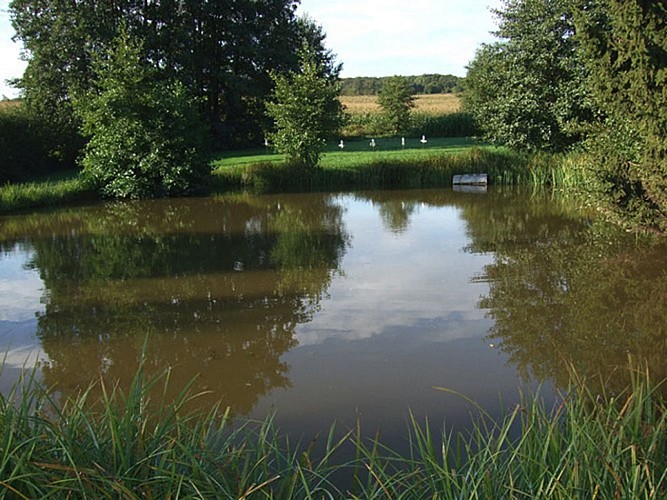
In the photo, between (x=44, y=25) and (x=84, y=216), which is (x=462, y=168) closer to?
(x=84, y=216)

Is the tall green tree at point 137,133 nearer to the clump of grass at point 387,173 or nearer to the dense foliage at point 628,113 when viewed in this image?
the clump of grass at point 387,173

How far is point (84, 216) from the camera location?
1759 centimetres

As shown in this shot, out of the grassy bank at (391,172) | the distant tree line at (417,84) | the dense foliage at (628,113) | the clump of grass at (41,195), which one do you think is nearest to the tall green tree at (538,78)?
the grassy bank at (391,172)

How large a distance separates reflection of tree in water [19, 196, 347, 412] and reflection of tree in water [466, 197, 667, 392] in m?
2.38

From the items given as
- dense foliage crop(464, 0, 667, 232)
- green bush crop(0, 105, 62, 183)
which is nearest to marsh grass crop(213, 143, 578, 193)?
green bush crop(0, 105, 62, 183)

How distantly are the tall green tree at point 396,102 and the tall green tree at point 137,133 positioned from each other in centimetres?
2268

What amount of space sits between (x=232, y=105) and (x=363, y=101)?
1398 inches

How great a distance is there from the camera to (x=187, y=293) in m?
9.12

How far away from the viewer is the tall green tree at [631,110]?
9305 millimetres

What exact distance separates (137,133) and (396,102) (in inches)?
966

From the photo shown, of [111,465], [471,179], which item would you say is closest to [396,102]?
[471,179]

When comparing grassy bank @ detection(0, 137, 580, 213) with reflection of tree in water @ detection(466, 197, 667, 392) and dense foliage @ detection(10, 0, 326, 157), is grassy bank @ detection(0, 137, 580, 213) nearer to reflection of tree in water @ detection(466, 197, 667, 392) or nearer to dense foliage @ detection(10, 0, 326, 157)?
dense foliage @ detection(10, 0, 326, 157)

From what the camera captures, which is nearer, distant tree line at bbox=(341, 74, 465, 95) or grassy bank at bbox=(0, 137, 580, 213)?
grassy bank at bbox=(0, 137, 580, 213)

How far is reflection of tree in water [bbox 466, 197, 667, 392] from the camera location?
6109mm
